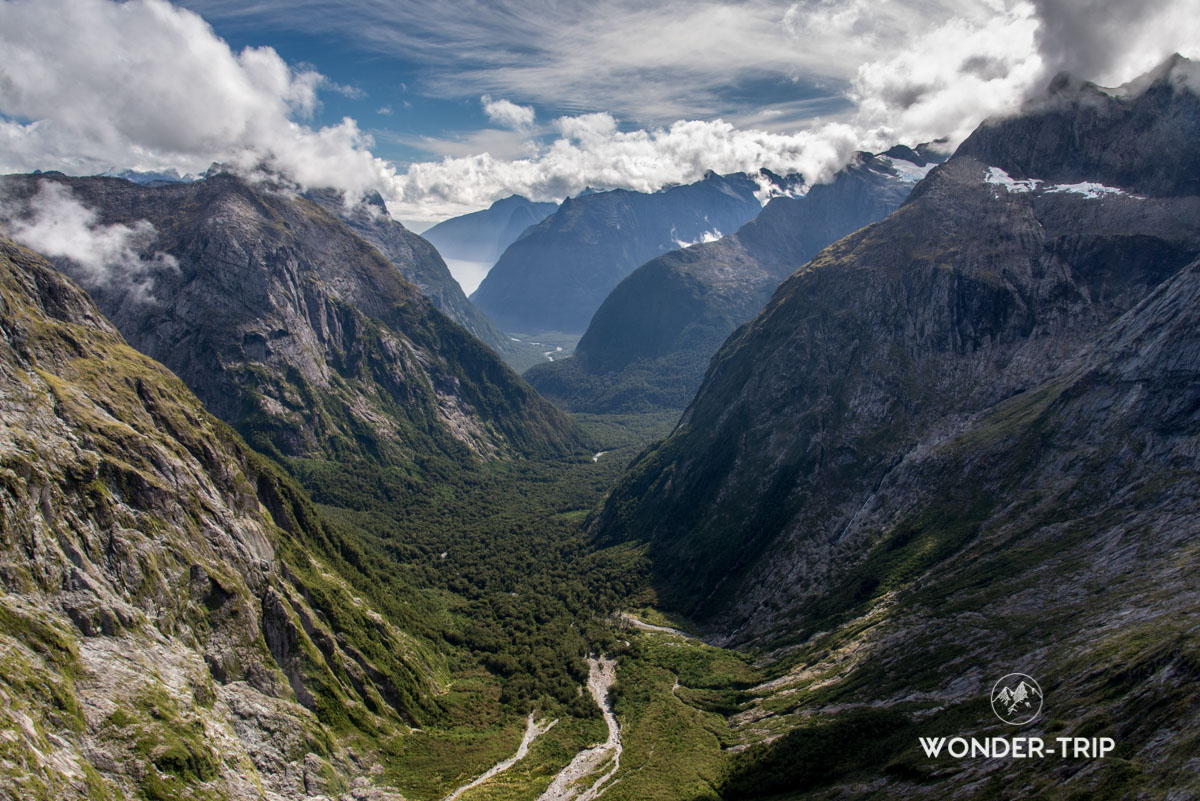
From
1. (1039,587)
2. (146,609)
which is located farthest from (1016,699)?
(146,609)

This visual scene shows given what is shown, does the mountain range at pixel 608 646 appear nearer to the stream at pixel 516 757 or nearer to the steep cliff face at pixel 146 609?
the steep cliff face at pixel 146 609

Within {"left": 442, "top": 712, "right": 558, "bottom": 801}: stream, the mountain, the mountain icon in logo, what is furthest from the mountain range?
the mountain icon in logo

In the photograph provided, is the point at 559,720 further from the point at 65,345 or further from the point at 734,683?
the point at 65,345

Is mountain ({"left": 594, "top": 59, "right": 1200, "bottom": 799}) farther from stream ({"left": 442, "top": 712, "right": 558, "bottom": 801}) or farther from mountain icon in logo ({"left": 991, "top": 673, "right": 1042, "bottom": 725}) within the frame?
stream ({"left": 442, "top": 712, "right": 558, "bottom": 801})

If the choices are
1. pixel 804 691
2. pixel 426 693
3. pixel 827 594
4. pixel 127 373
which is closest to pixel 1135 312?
pixel 827 594

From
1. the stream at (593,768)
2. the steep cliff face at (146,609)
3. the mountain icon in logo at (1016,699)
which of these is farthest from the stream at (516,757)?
the mountain icon in logo at (1016,699)
